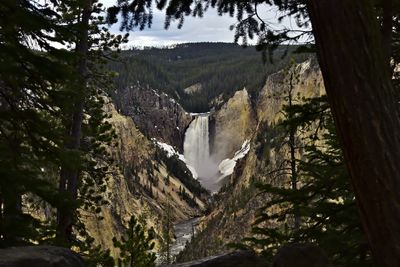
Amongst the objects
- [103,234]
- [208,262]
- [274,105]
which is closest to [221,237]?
[103,234]

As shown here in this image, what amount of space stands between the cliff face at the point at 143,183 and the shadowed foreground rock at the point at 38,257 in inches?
2793

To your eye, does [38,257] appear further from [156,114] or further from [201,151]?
[156,114]

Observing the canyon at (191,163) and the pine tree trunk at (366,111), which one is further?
the canyon at (191,163)

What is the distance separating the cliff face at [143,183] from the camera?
Result: 86812 millimetres

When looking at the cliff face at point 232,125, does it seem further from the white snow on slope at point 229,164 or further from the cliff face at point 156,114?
the cliff face at point 156,114

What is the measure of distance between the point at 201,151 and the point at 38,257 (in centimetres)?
16115

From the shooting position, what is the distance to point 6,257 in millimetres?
4195

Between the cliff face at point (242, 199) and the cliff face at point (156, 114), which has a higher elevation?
the cliff face at point (156, 114)

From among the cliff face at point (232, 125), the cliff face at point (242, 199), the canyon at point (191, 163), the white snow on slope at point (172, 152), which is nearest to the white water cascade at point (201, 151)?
the canyon at point (191, 163)

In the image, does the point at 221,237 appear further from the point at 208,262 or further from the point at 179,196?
the point at 208,262

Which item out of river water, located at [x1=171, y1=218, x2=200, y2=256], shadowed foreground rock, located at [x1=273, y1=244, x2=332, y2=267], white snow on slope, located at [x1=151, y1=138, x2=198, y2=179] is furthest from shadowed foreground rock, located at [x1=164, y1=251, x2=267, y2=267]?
white snow on slope, located at [x1=151, y1=138, x2=198, y2=179]

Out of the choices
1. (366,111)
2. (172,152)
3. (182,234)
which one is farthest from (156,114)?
(366,111)

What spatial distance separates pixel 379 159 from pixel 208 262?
11.9 feet

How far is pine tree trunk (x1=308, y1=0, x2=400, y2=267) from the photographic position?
2287mm
